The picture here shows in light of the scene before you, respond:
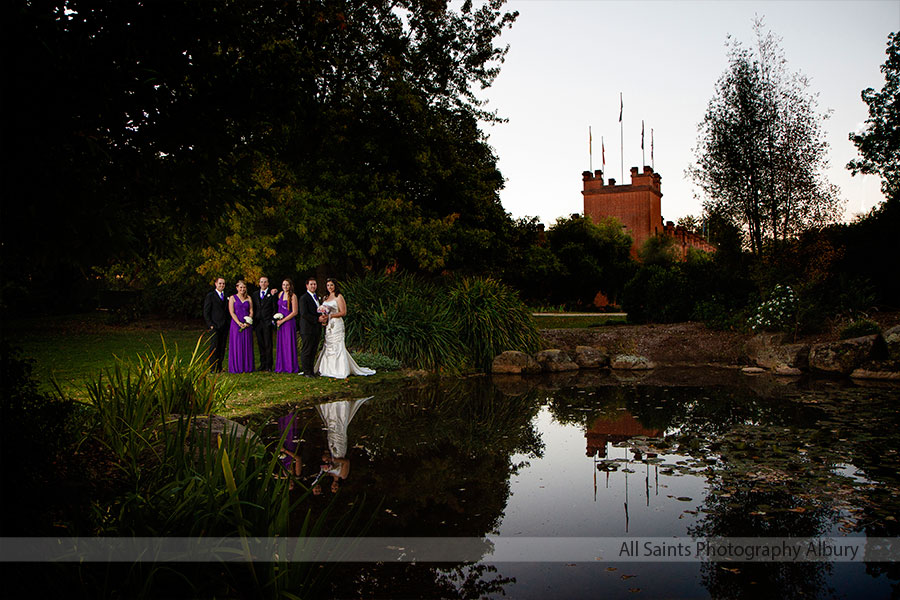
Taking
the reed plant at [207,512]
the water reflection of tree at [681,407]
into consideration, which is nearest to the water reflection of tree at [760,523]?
the water reflection of tree at [681,407]

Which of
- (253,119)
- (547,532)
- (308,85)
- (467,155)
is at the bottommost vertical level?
(547,532)

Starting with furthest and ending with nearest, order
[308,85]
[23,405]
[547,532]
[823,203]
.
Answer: [823,203] < [547,532] < [308,85] < [23,405]

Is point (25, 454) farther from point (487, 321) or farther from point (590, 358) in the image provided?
point (590, 358)

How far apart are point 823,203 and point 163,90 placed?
21173 mm

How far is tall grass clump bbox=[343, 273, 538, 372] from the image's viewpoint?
14.5 m

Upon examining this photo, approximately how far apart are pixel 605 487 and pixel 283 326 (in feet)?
29.1

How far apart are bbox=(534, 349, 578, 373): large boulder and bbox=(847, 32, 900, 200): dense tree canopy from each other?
60.7ft

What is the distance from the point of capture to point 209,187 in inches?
141

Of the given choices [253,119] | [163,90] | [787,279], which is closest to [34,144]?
[163,90]

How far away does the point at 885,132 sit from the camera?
84.7 ft

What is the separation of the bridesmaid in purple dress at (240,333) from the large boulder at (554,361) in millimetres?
7306

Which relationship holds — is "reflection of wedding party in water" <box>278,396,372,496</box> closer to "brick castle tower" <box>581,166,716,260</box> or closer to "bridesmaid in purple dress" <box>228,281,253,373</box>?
"bridesmaid in purple dress" <box>228,281,253,373</box>

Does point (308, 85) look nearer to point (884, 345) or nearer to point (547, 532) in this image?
point (547, 532)

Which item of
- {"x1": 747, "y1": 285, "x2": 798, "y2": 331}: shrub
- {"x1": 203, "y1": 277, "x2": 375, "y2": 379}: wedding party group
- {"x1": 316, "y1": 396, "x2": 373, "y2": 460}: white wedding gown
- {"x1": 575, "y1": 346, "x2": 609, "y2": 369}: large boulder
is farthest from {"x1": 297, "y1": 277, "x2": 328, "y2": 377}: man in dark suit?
{"x1": 747, "y1": 285, "x2": 798, "y2": 331}: shrub
